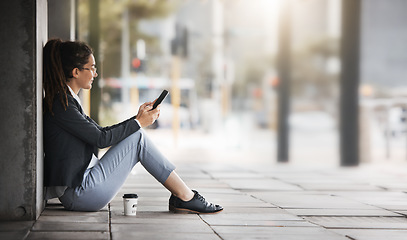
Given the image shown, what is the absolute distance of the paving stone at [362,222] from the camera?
4523mm

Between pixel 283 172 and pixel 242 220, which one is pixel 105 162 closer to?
pixel 242 220

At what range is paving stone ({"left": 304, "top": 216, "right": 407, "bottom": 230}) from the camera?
14.8 ft

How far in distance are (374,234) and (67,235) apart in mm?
1793

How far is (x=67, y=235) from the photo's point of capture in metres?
3.85

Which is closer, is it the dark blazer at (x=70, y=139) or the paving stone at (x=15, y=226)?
the paving stone at (x=15, y=226)

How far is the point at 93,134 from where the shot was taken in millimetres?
4539

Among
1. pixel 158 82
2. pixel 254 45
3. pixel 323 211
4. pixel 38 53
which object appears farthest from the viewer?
pixel 254 45

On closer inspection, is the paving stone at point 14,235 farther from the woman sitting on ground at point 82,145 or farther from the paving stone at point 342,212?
the paving stone at point 342,212

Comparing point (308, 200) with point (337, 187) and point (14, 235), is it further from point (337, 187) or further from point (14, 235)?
point (14, 235)

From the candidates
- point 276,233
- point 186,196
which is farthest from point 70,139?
point 276,233

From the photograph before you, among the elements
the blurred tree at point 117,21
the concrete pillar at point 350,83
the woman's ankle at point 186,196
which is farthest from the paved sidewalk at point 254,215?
the blurred tree at point 117,21

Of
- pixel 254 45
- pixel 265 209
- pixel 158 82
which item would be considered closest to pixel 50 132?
pixel 265 209

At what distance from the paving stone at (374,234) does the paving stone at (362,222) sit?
15cm

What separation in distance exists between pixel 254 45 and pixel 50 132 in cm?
4800
